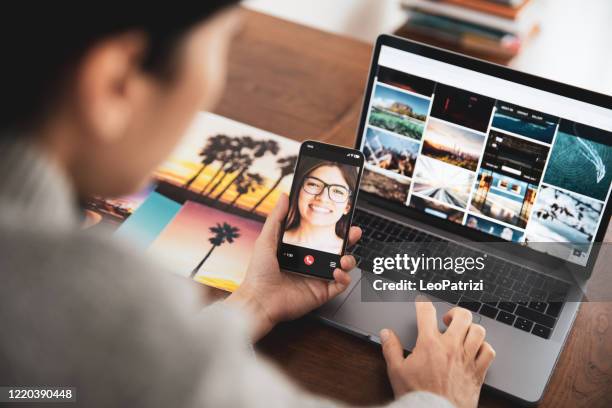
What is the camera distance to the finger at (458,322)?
872mm

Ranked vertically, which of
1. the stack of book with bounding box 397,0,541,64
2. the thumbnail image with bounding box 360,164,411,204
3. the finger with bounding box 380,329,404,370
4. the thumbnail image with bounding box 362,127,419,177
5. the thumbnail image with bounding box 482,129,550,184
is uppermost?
the stack of book with bounding box 397,0,541,64

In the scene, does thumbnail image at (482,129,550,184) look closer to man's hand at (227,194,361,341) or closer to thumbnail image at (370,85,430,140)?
thumbnail image at (370,85,430,140)

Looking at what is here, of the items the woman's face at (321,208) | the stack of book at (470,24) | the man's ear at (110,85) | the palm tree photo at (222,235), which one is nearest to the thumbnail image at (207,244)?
the palm tree photo at (222,235)

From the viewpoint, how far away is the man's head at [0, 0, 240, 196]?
388 millimetres

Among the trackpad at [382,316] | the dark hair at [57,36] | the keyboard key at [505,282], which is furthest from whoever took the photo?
the keyboard key at [505,282]

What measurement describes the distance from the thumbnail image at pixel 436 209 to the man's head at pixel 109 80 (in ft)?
2.25

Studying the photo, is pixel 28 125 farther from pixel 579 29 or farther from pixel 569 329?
pixel 579 29

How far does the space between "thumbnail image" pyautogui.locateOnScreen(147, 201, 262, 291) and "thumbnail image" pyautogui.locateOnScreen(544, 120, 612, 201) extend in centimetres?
46

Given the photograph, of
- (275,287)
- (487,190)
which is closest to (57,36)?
(275,287)

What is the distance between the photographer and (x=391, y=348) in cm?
87

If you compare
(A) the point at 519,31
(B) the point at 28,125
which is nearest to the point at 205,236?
(B) the point at 28,125

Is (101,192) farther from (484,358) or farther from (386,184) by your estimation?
(386,184)

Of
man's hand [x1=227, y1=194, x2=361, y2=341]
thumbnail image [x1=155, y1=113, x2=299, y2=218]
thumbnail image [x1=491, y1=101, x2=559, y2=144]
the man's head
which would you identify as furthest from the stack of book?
the man's head

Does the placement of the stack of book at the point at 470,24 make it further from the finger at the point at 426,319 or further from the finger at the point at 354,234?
the finger at the point at 426,319
